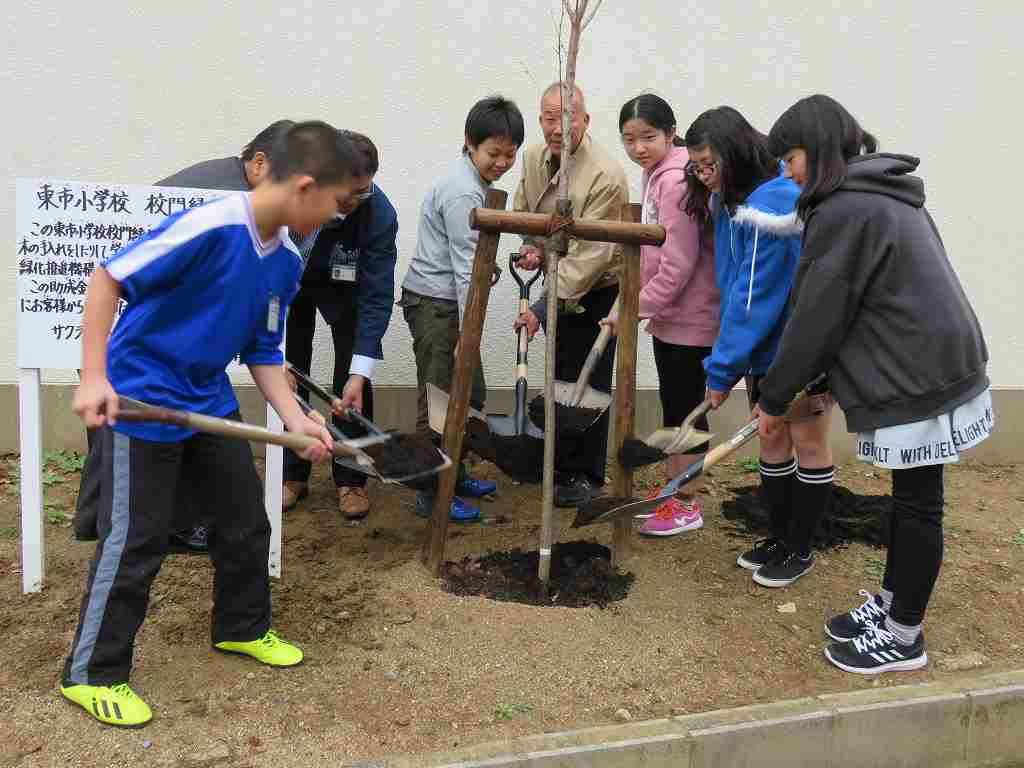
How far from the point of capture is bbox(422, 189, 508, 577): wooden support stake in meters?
3.87

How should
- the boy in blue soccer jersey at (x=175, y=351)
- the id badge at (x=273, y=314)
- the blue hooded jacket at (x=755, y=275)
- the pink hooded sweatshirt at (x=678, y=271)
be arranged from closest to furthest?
the boy in blue soccer jersey at (x=175, y=351) → the id badge at (x=273, y=314) → the blue hooded jacket at (x=755, y=275) → the pink hooded sweatshirt at (x=678, y=271)

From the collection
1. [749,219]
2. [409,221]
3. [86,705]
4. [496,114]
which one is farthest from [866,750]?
[409,221]

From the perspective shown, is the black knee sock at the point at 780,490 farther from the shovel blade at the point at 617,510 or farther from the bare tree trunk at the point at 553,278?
the bare tree trunk at the point at 553,278

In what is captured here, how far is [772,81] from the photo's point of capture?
5.75 meters

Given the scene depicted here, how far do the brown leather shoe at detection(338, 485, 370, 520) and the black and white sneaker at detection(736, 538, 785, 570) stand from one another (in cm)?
179

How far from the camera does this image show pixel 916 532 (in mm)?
3336

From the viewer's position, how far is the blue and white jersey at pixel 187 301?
8.85 feet

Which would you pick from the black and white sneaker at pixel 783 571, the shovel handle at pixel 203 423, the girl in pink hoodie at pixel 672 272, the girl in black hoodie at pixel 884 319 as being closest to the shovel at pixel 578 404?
the girl in pink hoodie at pixel 672 272

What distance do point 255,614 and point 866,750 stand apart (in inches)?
80.3

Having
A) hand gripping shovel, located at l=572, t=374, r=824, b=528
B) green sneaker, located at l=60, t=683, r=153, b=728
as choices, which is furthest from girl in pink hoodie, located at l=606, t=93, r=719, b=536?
green sneaker, located at l=60, t=683, r=153, b=728

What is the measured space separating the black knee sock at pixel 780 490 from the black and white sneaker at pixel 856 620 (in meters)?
0.57

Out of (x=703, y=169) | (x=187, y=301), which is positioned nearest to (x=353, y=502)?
(x=187, y=301)

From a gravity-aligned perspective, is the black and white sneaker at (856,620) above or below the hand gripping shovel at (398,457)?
below

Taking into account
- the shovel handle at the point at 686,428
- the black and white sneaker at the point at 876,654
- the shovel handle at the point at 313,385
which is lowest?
the black and white sneaker at the point at 876,654
